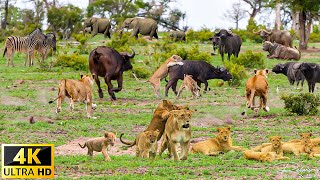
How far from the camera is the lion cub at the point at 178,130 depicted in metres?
10.2

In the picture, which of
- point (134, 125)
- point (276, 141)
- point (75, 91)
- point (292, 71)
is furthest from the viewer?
point (292, 71)

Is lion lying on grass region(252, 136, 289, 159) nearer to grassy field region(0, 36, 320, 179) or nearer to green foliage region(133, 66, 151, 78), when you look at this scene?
grassy field region(0, 36, 320, 179)

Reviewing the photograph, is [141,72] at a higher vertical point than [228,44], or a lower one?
lower

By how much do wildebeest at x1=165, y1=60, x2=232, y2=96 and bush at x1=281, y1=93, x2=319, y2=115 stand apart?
429 centimetres

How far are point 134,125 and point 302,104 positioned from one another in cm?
353

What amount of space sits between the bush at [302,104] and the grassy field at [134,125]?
0.18m

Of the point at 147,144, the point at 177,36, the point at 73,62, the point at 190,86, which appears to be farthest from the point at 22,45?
the point at 147,144

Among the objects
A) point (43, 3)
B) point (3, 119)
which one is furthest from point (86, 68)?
point (43, 3)

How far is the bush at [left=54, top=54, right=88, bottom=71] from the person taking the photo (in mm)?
26462

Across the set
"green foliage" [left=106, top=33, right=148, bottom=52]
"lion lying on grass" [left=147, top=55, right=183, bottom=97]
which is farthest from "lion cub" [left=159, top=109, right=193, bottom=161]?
"green foliage" [left=106, top=33, right=148, bottom=52]

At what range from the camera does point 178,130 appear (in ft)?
34.1

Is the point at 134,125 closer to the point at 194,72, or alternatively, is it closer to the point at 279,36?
the point at 194,72

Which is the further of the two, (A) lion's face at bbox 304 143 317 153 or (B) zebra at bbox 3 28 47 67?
(B) zebra at bbox 3 28 47 67

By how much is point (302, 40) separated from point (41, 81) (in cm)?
1604
